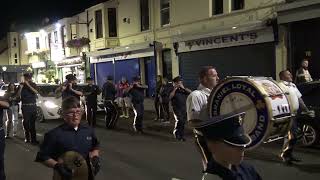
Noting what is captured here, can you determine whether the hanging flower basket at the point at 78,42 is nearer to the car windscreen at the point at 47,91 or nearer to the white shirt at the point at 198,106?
the car windscreen at the point at 47,91

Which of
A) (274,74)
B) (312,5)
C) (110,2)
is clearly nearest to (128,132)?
(274,74)

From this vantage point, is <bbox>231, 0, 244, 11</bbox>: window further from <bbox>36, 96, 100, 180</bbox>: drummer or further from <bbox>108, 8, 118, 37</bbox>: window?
<bbox>36, 96, 100, 180</bbox>: drummer

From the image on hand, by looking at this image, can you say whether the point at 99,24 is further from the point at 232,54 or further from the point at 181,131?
the point at 181,131

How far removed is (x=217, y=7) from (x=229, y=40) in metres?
1.69

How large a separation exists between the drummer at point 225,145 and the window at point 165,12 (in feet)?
71.7

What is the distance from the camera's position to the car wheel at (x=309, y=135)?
35.5 ft

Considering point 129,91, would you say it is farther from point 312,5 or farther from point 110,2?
point 110,2

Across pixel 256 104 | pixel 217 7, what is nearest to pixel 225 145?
pixel 256 104

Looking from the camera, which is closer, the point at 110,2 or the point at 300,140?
the point at 300,140

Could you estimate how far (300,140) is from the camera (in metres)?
11.5

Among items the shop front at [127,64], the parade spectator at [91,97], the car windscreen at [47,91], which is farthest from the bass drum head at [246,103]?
the shop front at [127,64]

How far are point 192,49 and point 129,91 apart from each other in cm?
778

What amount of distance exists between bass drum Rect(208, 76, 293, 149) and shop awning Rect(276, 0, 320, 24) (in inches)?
419

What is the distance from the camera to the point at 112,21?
3066 centimetres
